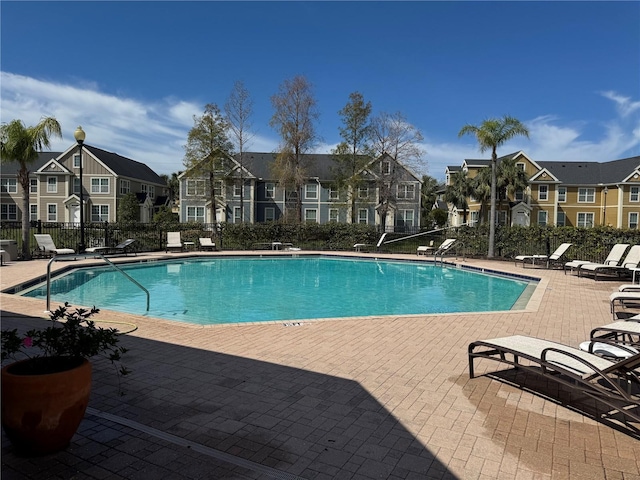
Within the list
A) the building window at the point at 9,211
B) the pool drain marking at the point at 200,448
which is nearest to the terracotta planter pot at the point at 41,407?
the pool drain marking at the point at 200,448

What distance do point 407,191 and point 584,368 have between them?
38246 millimetres

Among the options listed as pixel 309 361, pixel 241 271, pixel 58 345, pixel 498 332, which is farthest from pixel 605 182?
pixel 58 345

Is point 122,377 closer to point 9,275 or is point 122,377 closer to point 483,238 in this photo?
point 9,275

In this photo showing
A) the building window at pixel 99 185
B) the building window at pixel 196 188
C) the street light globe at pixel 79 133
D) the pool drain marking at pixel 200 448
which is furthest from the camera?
the building window at pixel 99 185

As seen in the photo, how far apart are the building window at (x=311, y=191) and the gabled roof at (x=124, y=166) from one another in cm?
1772

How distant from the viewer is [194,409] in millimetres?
3852

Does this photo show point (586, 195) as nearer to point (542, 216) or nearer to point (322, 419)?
point (542, 216)

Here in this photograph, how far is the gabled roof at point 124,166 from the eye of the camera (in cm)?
4153

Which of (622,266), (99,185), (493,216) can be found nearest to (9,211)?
(99,185)

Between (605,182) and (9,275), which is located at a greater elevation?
(605,182)

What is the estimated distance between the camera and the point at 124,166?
4453 centimetres

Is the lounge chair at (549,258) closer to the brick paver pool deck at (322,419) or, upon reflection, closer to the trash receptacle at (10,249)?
the brick paver pool deck at (322,419)

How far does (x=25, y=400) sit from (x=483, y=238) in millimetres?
22950

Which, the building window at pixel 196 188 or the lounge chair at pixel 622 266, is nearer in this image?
the lounge chair at pixel 622 266
